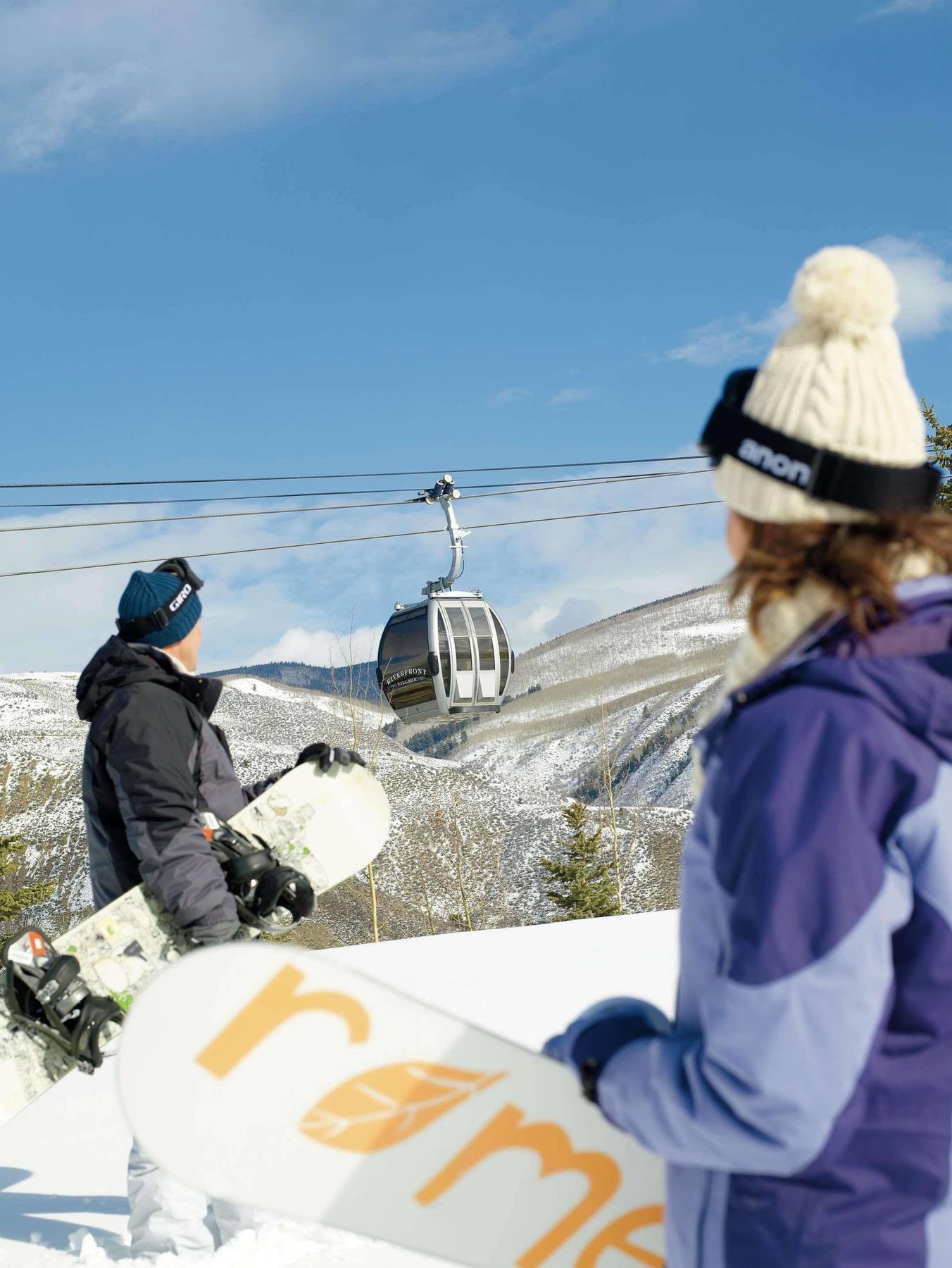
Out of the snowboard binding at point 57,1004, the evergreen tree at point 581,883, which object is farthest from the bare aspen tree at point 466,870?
the snowboard binding at point 57,1004

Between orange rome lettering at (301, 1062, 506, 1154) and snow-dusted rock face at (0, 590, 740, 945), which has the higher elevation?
orange rome lettering at (301, 1062, 506, 1154)

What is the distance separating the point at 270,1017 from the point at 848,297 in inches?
40.1

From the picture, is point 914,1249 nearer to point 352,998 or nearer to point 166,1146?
point 352,998

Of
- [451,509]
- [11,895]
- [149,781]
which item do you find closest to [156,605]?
Answer: [149,781]

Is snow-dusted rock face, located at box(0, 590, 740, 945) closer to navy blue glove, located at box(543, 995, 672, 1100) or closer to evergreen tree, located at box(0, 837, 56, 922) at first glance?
navy blue glove, located at box(543, 995, 672, 1100)

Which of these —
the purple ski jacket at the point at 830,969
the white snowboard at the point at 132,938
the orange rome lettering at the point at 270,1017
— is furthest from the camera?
the white snowboard at the point at 132,938

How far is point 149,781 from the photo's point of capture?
254 centimetres

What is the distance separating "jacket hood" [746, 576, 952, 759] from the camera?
2.99 feet

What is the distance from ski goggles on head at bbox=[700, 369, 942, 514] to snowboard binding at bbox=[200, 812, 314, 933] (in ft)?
6.85

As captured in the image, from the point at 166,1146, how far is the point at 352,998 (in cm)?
28

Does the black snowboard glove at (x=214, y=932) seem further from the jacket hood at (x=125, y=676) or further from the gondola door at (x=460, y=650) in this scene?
the gondola door at (x=460, y=650)

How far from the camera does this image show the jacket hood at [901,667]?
910 mm

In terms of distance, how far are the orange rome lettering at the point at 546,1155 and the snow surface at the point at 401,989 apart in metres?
1.47

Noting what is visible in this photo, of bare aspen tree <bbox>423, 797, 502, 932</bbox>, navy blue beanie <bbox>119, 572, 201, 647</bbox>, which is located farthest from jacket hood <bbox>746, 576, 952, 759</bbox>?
bare aspen tree <bbox>423, 797, 502, 932</bbox>
